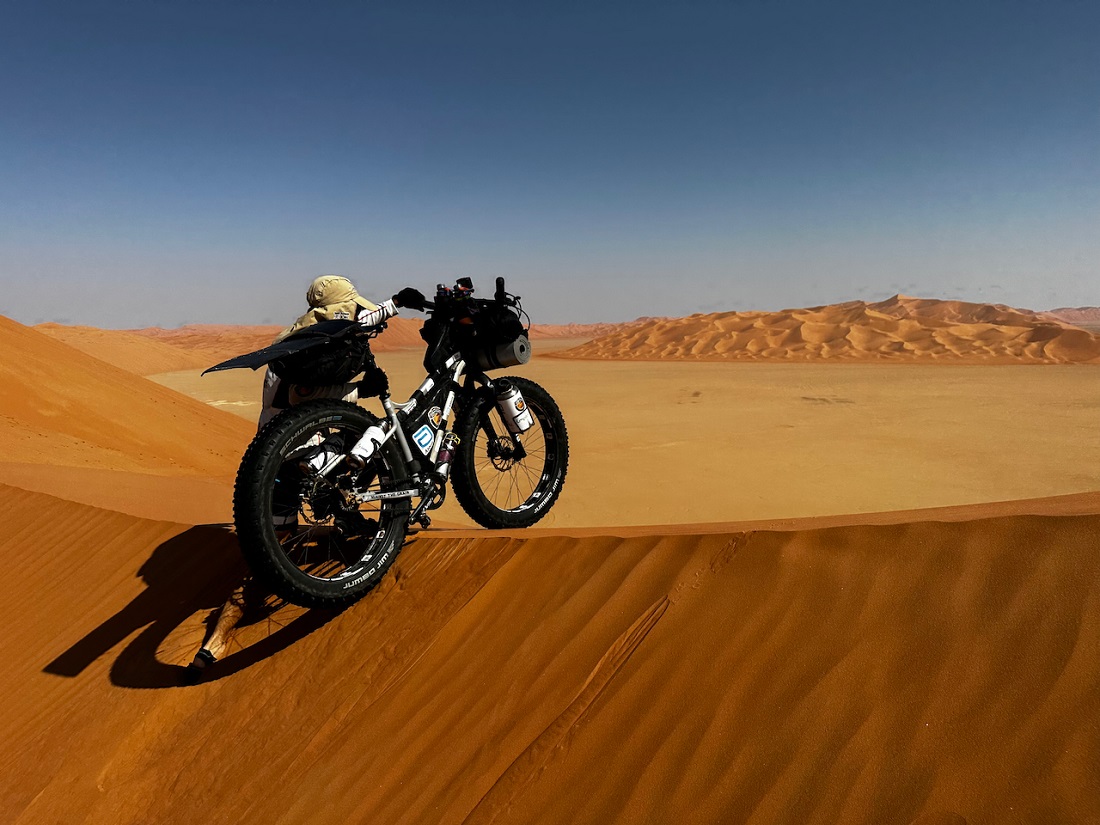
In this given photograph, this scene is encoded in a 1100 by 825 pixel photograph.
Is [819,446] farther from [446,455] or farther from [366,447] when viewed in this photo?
[366,447]

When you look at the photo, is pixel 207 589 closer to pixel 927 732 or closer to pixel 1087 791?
pixel 927 732

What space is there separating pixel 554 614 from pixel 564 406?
19.4 m

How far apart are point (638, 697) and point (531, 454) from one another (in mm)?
2275

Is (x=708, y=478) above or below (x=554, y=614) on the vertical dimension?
below

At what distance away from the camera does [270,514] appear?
8.04ft

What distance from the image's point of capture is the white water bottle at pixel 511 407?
371 cm

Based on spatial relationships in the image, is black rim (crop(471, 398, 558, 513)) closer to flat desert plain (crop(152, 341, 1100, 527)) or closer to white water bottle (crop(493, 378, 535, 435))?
white water bottle (crop(493, 378, 535, 435))

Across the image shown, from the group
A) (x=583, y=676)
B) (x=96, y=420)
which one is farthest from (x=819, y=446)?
(x=96, y=420)

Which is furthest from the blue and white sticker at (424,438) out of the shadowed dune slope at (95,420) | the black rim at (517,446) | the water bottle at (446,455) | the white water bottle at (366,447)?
the shadowed dune slope at (95,420)

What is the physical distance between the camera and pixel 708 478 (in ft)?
36.5

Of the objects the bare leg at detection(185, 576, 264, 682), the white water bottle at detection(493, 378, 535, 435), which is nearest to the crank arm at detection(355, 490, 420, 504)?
the white water bottle at detection(493, 378, 535, 435)

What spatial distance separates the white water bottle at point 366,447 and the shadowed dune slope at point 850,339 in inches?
1572

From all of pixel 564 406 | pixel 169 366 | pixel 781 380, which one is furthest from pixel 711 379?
pixel 169 366

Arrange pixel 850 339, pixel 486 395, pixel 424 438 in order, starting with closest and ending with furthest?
pixel 424 438 < pixel 486 395 < pixel 850 339
